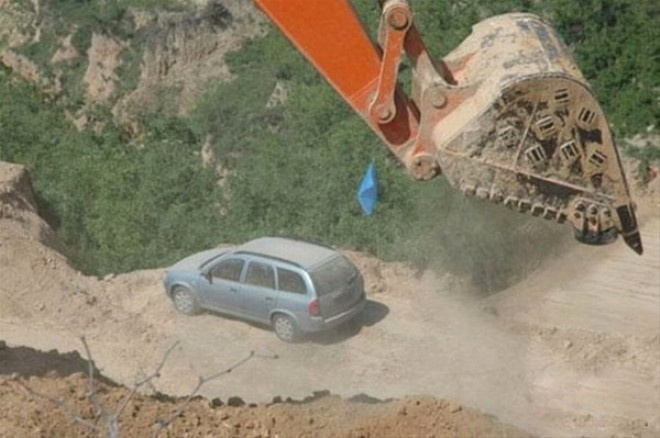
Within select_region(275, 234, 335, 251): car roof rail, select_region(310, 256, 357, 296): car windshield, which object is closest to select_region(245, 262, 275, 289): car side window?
select_region(310, 256, 357, 296): car windshield

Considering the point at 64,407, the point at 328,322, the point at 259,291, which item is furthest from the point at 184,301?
the point at 64,407

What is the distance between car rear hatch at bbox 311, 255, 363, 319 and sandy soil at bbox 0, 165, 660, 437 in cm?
35

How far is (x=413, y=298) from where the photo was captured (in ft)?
56.0

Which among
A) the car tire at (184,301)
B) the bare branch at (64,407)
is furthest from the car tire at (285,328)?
the bare branch at (64,407)

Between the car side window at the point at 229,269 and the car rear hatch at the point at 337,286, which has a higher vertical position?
the car side window at the point at 229,269

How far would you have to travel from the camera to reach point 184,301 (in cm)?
1688

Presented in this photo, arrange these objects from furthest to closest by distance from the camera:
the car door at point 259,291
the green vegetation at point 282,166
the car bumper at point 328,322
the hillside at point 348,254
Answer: the green vegetation at point 282,166 → the car door at point 259,291 → the car bumper at point 328,322 → the hillside at point 348,254

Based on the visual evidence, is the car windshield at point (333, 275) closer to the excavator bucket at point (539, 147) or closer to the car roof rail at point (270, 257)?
the car roof rail at point (270, 257)

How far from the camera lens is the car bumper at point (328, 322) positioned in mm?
15859

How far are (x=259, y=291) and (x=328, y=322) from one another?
0.86 metres

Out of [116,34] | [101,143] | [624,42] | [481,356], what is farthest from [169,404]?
[116,34]

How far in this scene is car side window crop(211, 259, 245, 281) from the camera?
53.8 feet

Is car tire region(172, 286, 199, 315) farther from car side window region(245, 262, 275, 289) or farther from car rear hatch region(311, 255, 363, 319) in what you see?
car rear hatch region(311, 255, 363, 319)

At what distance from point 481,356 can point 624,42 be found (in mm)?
10510
